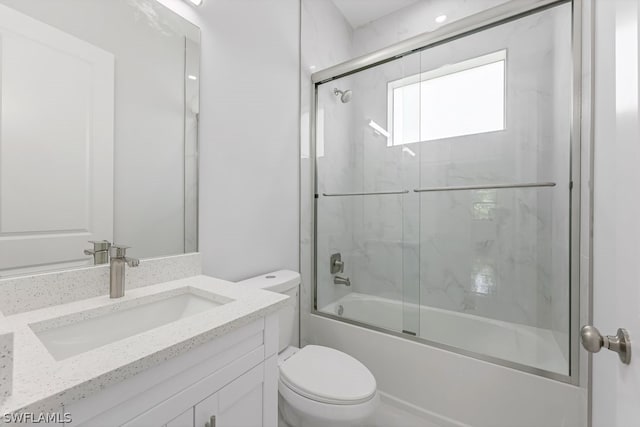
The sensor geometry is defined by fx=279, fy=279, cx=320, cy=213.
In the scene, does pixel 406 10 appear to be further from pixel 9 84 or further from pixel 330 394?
pixel 330 394

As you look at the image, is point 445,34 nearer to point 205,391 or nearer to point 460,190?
point 460,190

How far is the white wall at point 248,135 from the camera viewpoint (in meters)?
1.30

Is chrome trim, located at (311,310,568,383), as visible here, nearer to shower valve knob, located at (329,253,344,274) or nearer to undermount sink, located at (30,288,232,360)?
shower valve knob, located at (329,253,344,274)

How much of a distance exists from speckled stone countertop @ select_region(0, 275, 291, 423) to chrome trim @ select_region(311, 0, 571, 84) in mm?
1627

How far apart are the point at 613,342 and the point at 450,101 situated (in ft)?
5.78

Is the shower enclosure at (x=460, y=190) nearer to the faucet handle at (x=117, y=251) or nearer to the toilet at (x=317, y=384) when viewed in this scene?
the toilet at (x=317, y=384)

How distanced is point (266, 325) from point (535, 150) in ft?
5.71

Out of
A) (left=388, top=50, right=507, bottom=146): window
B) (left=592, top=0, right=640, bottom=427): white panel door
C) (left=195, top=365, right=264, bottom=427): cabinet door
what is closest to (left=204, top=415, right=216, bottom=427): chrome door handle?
(left=195, top=365, right=264, bottom=427): cabinet door

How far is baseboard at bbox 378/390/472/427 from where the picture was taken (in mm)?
1436

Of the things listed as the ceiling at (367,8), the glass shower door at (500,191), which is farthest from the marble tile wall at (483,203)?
the ceiling at (367,8)

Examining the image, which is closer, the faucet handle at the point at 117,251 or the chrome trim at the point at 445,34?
the faucet handle at the point at 117,251

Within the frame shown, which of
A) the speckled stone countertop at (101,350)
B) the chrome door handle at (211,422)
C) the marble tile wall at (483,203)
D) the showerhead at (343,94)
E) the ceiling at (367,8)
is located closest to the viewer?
the speckled stone countertop at (101,350)

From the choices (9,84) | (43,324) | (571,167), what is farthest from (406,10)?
(43,324)

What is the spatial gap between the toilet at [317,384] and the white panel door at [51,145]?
726 millimetres
